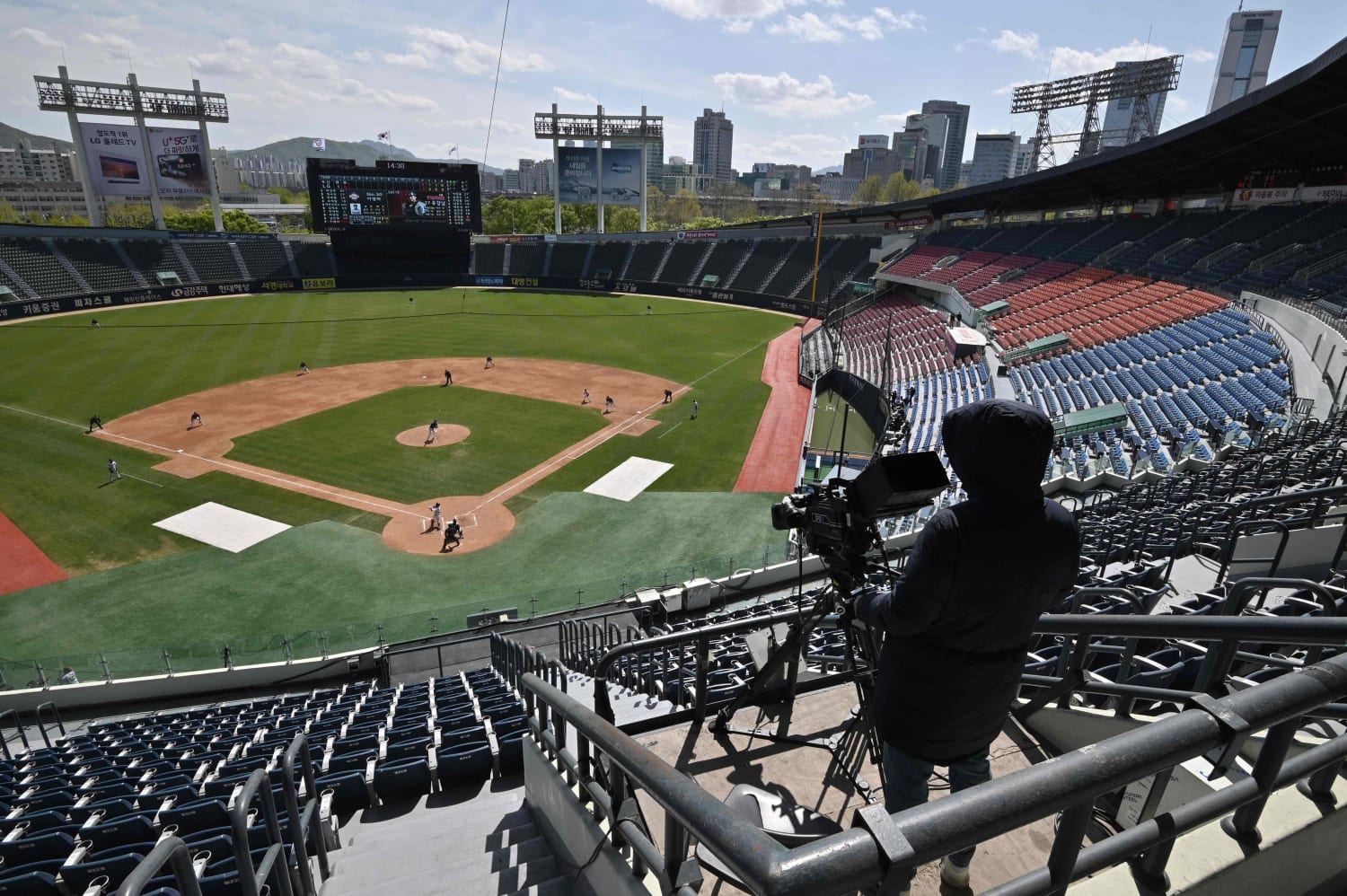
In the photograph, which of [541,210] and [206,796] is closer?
[206,796]

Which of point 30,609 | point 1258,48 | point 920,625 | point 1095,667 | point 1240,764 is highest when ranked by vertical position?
point 1258,48

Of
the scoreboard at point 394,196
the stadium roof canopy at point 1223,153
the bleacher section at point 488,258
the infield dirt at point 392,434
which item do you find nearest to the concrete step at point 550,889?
the infield dirt at point 392,434

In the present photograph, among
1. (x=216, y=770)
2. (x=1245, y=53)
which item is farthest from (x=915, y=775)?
(x=1245, y=53)

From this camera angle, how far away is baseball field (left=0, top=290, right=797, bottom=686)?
648 inches

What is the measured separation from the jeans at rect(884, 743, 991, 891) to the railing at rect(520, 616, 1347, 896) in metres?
0.73

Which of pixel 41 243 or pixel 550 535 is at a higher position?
pixel 41 243

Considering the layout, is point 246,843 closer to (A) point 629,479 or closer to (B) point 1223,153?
(A) point 629,479

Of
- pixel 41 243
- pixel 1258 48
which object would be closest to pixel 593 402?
pixel 41 243

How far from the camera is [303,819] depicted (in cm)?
511

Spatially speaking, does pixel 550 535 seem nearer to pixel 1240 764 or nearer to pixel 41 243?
pixel 1240 764

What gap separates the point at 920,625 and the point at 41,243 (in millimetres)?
75823

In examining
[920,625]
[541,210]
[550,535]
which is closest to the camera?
[920,625]

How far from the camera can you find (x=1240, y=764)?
358 cm

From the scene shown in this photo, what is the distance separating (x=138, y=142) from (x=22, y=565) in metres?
60.3
